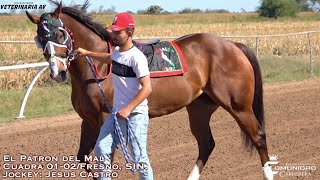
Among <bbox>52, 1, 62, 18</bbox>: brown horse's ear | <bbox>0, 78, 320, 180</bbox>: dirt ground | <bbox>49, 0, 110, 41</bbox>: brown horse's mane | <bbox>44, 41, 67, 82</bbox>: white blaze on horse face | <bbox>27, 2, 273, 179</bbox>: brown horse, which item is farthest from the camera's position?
<bbox>0, 78, 320, 180</bbox>: dirt ground

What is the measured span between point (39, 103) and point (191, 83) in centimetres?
656

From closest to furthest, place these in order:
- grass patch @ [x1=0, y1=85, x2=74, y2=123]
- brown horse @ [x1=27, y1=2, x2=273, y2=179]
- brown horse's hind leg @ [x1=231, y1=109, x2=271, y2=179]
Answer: brown horse @ [x1=27, y1=2, x2=273, y2=179] < brown horse's hind leg @ [x1=231, y1=109, x2=271, y2=179] < grass patch @ [x1=0, y1=85, x2=74, y2=123]

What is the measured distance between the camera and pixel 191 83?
7289 millimetres

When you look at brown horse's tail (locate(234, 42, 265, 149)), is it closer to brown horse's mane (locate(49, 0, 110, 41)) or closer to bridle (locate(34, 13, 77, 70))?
brown horse's mane (locate(49, 0, 110, 41))

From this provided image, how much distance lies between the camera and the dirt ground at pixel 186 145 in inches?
302

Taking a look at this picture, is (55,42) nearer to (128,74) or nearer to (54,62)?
(54,62)

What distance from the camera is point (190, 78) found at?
7293mm

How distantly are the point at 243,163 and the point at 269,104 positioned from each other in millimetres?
5286

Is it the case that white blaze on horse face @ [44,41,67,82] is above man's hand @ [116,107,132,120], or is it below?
above

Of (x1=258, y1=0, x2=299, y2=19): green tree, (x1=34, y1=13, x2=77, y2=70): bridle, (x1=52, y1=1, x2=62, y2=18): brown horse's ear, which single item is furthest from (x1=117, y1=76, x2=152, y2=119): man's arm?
(x1=258, y1=0, x2=299, y2=19): green tree

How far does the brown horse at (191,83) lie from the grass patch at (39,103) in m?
5.07

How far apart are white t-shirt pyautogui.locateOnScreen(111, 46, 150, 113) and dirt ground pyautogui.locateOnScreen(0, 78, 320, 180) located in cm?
234

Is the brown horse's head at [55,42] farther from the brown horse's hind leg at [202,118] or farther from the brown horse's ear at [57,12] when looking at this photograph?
the brown horse's hind leg at [202,118]

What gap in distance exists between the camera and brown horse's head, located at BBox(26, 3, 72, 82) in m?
6.17
